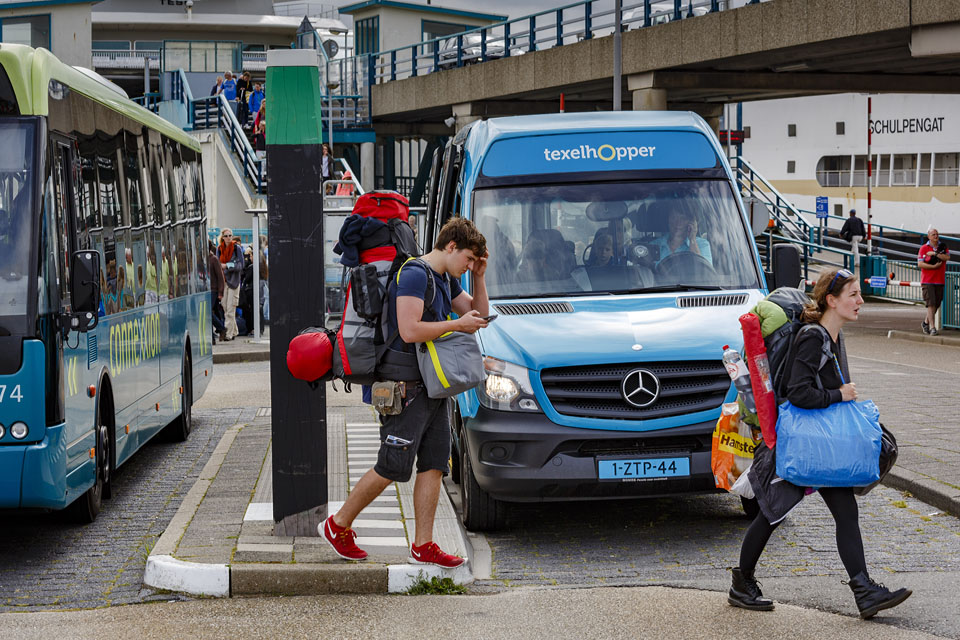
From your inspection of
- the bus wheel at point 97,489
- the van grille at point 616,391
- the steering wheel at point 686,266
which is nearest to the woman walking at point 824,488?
the van grille at point 616,391

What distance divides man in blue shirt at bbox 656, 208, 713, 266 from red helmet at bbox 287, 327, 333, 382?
2.93m

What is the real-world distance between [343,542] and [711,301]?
290 centimetres

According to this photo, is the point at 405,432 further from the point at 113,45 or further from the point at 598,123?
the point at 113,45

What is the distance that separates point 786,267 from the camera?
873 centimetres

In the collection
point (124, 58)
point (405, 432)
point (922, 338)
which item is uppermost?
point (124, 58)

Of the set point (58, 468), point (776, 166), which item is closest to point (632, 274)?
point (58, 468)

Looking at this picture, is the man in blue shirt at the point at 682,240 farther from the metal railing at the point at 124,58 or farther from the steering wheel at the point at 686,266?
the metal railing at the point at 124,58

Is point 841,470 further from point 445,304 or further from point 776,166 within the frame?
point 776,166

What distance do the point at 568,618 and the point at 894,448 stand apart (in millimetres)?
1585

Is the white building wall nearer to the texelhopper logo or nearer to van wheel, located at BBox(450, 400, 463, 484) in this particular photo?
the texelhopper logo

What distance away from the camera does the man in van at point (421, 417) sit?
658cm

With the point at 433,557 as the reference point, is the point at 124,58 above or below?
above

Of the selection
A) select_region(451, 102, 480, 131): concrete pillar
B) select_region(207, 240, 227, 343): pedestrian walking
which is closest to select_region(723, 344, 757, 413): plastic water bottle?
select_region(207, 240, 227, 343): pedestrian walking

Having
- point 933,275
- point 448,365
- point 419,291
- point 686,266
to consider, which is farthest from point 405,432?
point 933,275
